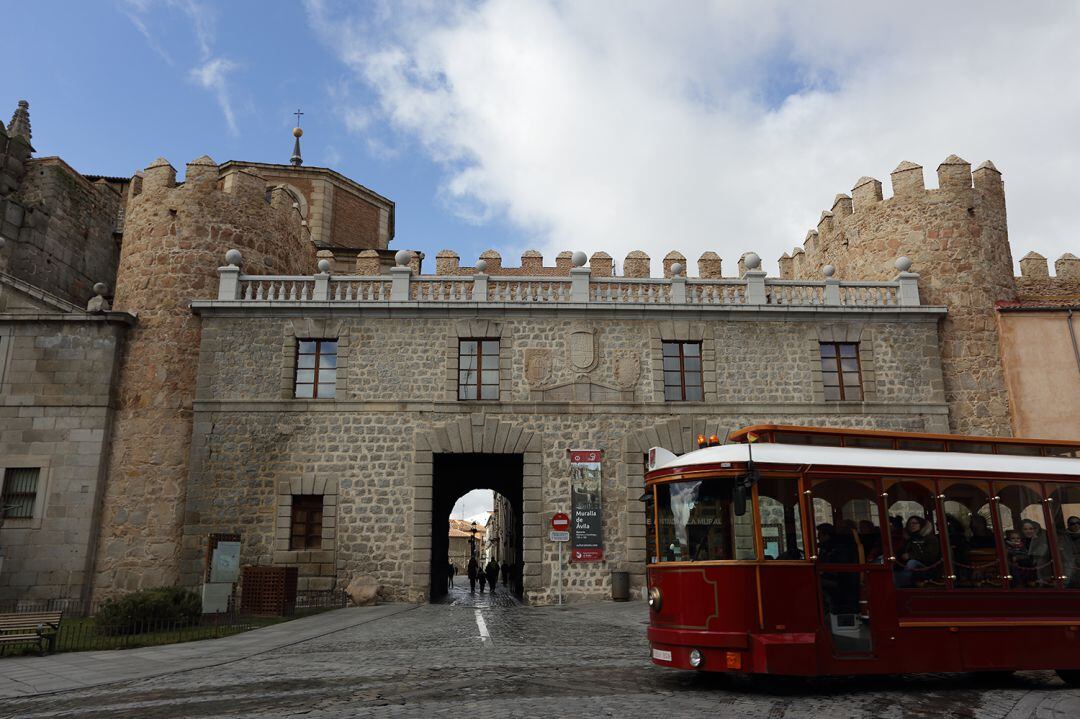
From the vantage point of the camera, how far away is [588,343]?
2008 cm

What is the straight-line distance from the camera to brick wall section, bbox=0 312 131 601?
729 inches

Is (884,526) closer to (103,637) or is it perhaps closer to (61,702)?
(61,702)

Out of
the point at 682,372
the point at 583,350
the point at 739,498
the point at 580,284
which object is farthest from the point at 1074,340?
the point at 739,498

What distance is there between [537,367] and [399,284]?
13.8ft

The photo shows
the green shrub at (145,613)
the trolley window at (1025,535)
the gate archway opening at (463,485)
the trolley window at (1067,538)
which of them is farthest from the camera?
the gate archway opening at (463,485)

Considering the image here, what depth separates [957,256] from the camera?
838 inches

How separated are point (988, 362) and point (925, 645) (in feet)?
48.3

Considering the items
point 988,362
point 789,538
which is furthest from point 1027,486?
point 988,362

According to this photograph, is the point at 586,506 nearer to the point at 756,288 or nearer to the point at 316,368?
the point at 756,288

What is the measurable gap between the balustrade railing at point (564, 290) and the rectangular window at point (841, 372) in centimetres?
113

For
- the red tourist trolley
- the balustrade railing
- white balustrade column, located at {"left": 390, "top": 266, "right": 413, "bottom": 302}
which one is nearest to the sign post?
the balustrade railing

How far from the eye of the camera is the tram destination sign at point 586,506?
1891 centimetres

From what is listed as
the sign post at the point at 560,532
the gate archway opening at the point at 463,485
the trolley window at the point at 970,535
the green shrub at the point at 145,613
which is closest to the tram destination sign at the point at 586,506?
the sign post at the point at 560,532

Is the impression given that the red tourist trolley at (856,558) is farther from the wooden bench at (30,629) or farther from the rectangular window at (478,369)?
the rectangular window at (478,369)
